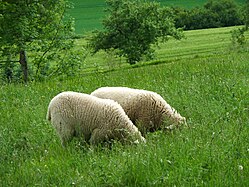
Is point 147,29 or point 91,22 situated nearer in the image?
point 147,29

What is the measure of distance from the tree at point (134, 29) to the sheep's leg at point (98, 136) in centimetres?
3563

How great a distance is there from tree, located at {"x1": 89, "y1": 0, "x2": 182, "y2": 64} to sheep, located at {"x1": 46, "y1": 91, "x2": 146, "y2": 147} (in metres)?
35.4

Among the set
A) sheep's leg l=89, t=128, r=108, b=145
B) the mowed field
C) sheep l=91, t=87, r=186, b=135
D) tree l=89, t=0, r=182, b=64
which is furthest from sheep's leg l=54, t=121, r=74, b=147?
the mowed field

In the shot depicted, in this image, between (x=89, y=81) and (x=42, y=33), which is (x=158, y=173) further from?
(x=42, y=33)

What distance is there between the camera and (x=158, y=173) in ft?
16.3

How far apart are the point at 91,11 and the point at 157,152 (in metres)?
77.1

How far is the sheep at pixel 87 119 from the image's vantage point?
7.18 meters

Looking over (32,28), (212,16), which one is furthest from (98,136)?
(212,16)

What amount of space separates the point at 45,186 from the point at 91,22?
6884 cm

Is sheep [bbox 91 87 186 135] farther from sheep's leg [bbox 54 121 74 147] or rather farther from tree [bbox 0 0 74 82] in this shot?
tree [bbox 0 0 74 82]

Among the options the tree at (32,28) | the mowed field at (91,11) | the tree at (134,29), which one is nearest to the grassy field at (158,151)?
the tree at (32,28)

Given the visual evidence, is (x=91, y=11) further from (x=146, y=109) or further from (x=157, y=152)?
(x=157, y=152)

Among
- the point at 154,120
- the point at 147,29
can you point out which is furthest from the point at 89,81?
the point at 147,29

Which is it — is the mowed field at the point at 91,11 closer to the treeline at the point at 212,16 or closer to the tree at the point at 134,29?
the treeline at the point at 212,16
